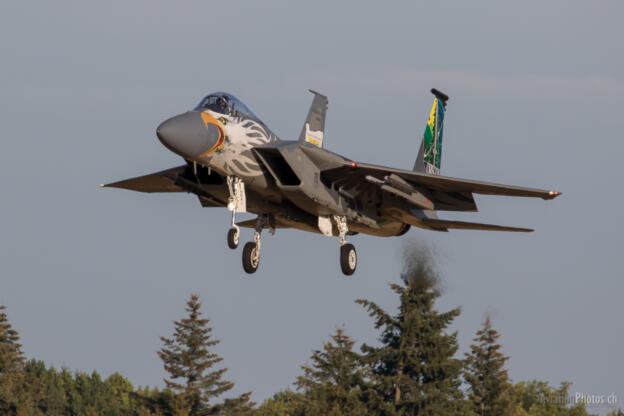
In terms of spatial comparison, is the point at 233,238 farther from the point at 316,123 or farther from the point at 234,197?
the point at 316,123

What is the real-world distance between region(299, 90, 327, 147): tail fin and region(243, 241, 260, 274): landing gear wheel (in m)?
3.20

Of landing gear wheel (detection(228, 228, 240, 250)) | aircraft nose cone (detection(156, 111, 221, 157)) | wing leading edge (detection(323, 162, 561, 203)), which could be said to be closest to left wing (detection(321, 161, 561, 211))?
wing leading edge (detection(323, 162, 561, 203))

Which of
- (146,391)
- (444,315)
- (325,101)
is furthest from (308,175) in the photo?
(146,391)

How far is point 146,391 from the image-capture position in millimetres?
95812

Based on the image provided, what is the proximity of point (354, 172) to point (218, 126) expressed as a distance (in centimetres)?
380

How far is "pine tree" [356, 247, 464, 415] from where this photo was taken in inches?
2283

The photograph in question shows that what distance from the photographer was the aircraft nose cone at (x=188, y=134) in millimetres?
22391

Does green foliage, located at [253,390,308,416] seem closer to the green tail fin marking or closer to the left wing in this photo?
the green tail fin marking

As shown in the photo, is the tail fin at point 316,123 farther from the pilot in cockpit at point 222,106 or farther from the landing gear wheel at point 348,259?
the pilot in cockpit at point 222,106

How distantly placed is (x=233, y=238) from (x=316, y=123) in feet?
16.5

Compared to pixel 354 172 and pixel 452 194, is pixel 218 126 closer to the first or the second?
pixel 354 172

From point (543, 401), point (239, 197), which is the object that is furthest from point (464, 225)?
point (543, 401)

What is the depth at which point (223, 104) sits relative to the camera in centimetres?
2392

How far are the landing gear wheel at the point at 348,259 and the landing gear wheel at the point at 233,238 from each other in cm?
339
